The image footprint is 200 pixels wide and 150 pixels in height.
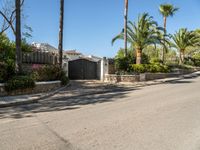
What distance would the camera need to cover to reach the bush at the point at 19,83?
47.4 feet

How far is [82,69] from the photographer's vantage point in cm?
2480

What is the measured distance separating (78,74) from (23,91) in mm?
10020

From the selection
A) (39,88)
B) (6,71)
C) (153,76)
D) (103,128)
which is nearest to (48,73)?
(39,88)

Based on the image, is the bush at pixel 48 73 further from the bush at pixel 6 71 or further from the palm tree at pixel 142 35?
the palm tree at pixel 142 35

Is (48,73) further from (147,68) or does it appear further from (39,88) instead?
(147,68)

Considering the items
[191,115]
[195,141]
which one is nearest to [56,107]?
[191,115]

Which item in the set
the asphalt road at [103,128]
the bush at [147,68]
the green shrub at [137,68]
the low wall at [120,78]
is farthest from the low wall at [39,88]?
the bush at [147,68]

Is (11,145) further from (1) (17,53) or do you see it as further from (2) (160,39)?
(2) (160,39)

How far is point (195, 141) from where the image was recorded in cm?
629

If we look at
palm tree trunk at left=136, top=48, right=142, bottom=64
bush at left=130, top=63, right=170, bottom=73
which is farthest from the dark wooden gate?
palm tree trunk at left=136, top=48, right=142, bottom=64

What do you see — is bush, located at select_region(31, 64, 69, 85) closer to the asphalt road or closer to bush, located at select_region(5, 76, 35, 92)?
bush, located at select_region(5, 76, 35, 92)

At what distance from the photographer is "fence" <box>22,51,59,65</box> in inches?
804

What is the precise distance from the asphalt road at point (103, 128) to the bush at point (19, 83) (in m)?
3.33

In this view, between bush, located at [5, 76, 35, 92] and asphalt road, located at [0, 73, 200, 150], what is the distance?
3.33 meters
